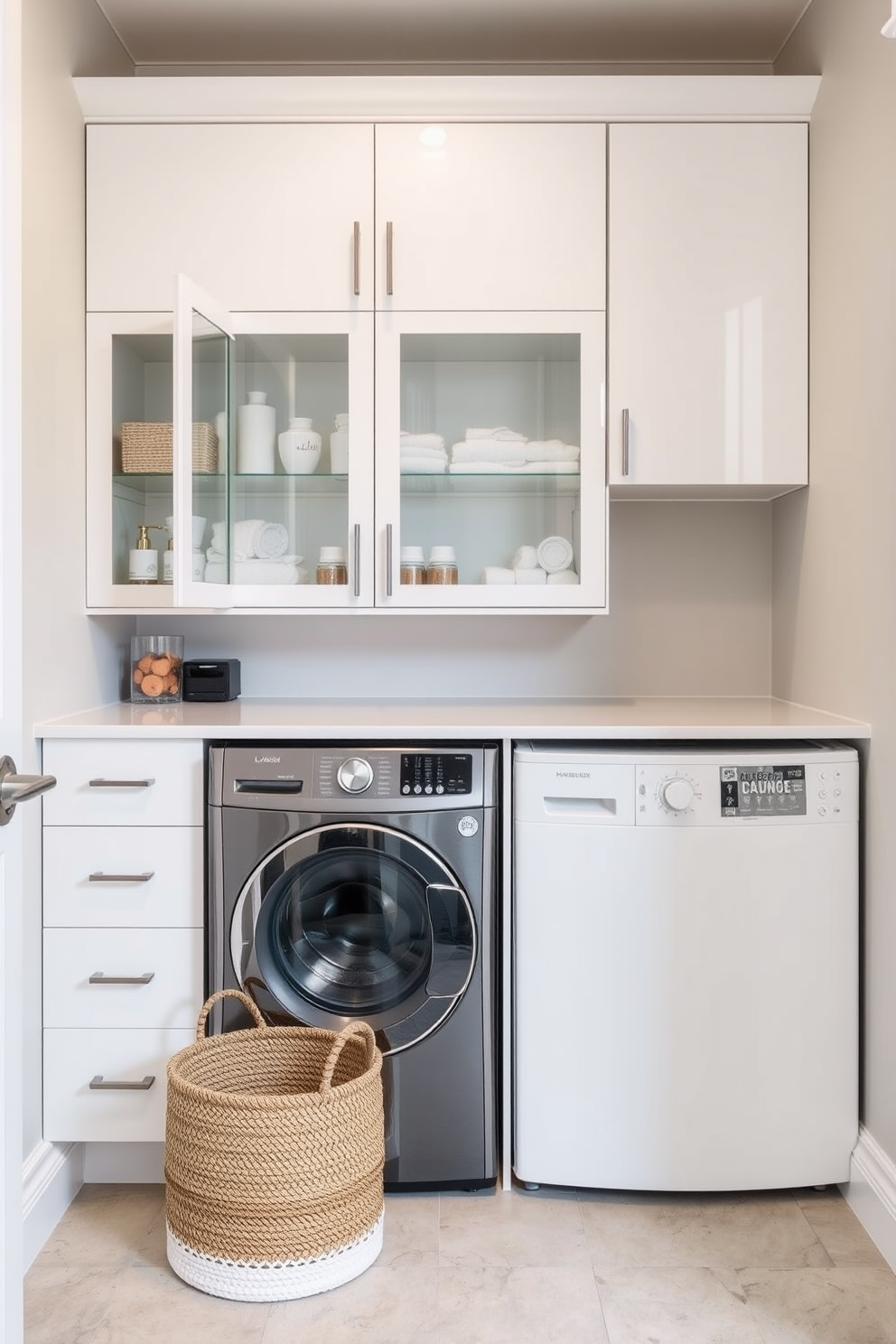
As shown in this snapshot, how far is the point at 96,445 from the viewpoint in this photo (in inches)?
89.0

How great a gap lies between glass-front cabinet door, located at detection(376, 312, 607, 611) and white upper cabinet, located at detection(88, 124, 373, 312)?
0.87ft

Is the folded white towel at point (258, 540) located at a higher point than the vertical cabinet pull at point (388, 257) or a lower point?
lower

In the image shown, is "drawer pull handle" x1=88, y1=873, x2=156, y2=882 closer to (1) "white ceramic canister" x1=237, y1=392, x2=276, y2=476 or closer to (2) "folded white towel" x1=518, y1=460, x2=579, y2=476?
(1) "white ceramic canister" x1=237, y1=392, x2=276, y2=476

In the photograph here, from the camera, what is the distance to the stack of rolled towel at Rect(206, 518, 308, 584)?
91.6 inches

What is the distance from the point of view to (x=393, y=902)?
201 centimetres

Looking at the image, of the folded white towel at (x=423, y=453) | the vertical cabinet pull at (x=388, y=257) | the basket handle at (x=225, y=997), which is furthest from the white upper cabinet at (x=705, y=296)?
the basket handle at (x=225, y=997)

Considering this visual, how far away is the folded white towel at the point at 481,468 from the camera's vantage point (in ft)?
7.68

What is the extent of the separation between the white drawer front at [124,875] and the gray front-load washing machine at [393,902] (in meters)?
0.05

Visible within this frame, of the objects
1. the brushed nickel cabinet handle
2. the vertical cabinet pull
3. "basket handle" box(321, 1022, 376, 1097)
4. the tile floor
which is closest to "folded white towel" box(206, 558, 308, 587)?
→ the vertical cabinet pull

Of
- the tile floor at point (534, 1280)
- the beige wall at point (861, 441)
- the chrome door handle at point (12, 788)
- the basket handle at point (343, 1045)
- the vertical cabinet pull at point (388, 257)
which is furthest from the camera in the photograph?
the vertical cabinet pull at point (388, 257)

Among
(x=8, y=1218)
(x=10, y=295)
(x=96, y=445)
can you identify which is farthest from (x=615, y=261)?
(x=8, y=1218)

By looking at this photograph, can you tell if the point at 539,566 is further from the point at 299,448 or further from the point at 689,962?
the point at 689,962

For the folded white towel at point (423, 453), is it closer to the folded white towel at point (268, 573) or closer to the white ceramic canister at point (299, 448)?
the white ceramic canister at point (299, 448)

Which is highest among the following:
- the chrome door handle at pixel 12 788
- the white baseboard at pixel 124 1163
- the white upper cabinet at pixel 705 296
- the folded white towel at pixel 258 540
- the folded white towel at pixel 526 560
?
the white upper cabinet at pixel 705 296
